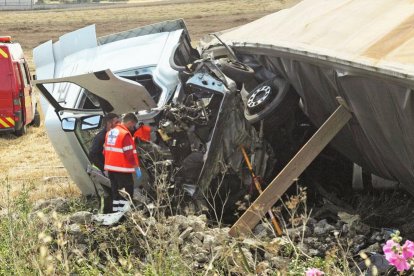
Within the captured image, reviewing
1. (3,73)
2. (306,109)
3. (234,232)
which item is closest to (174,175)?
(234,232)

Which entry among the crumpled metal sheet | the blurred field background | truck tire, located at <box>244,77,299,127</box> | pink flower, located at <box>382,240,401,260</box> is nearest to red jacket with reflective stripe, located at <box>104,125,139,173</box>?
truck tire, located at <box>244,77,299,127</box>

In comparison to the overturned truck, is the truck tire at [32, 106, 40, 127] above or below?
below

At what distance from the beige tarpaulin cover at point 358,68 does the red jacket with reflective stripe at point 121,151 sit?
1.41m

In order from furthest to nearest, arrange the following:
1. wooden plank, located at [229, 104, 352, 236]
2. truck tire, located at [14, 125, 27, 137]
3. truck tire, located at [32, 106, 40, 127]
A: 1. truck tire, located at [32, 106, 40, 127]
2. truck tire, located at [14, 125, 27, 137]
3. wooden plank, located at [229, 104, 352, 236]

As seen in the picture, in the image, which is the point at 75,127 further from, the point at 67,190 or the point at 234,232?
the point at 234,232

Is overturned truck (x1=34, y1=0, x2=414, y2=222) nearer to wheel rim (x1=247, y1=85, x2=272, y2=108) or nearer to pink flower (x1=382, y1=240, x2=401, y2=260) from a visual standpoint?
wheel rim (x1=247, y1=85, x2=272, y2=108)

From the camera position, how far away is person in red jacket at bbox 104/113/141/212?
5742 millimetres

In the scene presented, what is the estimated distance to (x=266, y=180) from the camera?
583cm

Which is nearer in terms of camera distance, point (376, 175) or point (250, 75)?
point (376, 175)

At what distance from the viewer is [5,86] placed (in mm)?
11164

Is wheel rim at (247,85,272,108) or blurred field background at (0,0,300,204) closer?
wheel rim at (247,85,272,108)

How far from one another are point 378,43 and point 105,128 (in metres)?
2.74

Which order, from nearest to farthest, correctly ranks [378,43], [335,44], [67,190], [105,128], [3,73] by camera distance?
[378,43]
[335,44]
[105,128]
[67,190]
[3,73]

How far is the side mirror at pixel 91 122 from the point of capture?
617 cm
